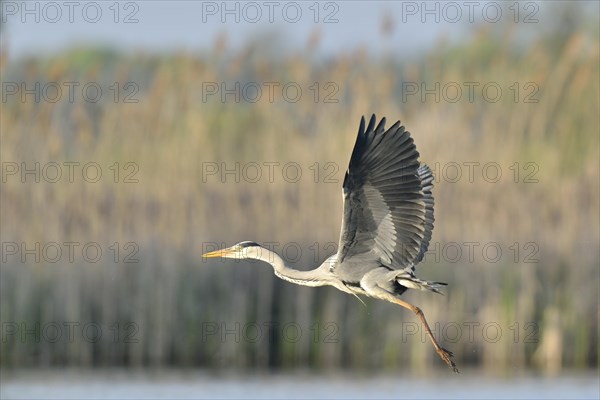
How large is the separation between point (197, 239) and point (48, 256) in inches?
60.5

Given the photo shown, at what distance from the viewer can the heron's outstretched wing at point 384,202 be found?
925cm

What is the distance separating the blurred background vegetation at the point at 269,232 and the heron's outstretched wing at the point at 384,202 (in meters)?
4.64

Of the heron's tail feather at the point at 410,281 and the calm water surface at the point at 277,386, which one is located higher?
the heron's tail feather at the point at 410,281

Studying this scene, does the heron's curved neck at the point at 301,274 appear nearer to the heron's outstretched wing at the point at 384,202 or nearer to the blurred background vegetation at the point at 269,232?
the heron's outstretched wing at the point at 384,202

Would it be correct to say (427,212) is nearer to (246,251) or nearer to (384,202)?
(384,202)

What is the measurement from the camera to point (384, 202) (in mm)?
9461

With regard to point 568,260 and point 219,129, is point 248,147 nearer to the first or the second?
point 219,129

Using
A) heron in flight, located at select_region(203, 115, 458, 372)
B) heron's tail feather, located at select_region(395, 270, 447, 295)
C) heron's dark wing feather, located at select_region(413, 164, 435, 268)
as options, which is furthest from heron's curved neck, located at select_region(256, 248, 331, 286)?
heron's dark wing feather, located at select_region(413, 164, 435, 268)

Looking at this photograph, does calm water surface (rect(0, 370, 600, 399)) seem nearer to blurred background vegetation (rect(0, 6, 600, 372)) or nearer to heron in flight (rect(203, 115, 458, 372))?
blurred background vegetation (rect(0, 6, 600, 372))

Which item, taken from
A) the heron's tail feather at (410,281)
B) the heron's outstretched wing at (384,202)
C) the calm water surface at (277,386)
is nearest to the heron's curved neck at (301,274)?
the heron's outstretched wing at (384,202)

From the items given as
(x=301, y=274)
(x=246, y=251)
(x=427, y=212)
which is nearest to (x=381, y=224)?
(x=427, y=212)

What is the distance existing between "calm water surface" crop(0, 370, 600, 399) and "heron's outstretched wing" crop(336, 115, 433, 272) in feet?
12.1

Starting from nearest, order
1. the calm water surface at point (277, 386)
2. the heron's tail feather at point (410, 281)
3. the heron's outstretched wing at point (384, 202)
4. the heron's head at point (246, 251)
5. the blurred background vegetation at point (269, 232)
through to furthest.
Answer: the heron's outstretched wing at point (384, 202) < the heron's tail feather at point (410, 281) < the heron's head at point (246, 251) < the calm water surface at point (277, 386) < the blurred background vegetation at point (269, 232)

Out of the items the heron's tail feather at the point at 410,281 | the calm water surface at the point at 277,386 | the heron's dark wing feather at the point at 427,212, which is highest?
the heron's dark wing feather at the point at 427,212
